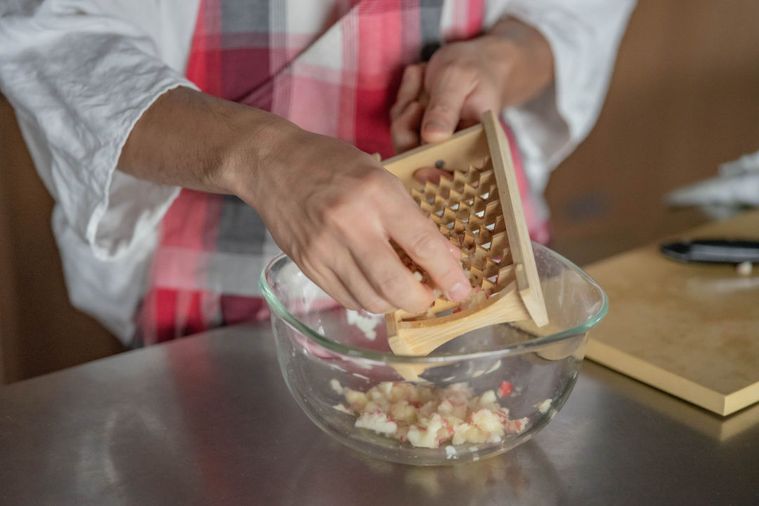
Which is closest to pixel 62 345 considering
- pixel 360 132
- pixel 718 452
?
pixel 360 132

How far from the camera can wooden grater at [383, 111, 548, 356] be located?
2.06 feet

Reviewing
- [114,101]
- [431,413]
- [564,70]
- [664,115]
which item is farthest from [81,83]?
[664,115]

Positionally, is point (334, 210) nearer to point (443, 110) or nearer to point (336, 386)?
point (336, 386)

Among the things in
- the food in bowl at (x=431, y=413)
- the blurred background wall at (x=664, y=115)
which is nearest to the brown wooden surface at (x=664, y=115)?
the blurred background wall at (x=664, y=115)

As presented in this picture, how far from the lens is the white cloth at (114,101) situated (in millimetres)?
791

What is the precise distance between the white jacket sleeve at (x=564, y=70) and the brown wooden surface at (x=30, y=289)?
592 millimetres

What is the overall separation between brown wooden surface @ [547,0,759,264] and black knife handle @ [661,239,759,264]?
3.46ft

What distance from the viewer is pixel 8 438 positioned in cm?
72

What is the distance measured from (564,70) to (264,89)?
1.16ft

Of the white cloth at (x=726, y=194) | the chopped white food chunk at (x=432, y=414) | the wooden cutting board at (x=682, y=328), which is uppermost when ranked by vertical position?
the chopped white food chunk at (x=432, y=414)

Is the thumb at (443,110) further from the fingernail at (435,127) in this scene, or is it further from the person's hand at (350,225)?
the person's hand at (350,225)

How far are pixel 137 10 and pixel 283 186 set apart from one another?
1.18 ft

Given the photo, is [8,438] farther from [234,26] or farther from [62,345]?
[62,345]

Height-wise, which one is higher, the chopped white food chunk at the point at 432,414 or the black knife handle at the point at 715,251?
the chopped white food chunk at the point at 432,414
